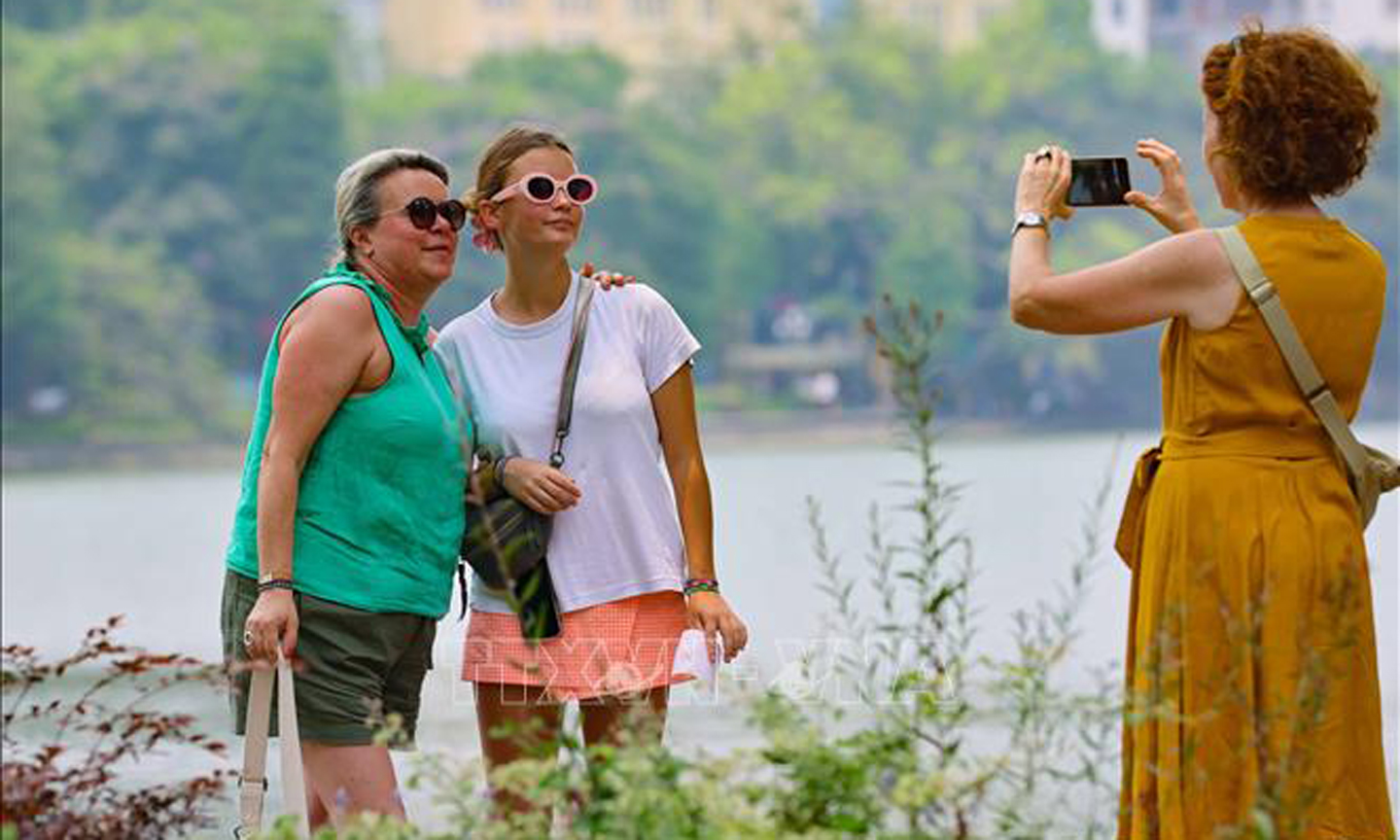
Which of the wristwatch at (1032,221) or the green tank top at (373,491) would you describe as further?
the green tank top at (373,491)

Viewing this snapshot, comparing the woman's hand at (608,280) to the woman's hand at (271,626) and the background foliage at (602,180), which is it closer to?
the woman's hand at (271,626)

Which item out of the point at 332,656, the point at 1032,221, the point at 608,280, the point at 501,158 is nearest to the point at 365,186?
the point at 501,158

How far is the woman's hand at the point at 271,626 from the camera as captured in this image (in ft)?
11.0

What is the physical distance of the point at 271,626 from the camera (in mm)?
3348

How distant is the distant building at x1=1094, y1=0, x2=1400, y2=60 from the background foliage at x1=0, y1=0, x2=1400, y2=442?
8195 mm

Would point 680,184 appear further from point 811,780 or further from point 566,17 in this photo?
point 811,780

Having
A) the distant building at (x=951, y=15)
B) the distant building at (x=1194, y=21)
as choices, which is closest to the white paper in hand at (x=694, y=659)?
the distant building at (x=951, y=15)

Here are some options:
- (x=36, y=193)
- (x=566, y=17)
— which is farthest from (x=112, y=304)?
(x=566, y=17)

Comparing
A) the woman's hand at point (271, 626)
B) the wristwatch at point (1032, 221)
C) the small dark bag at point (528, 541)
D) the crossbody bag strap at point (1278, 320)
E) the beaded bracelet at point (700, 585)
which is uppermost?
the wristwatch at point (1032, 221)

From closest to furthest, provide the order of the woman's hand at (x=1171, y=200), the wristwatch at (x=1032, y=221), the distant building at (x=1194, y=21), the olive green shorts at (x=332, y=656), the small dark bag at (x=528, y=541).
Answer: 1. the wristwatch at (x=1032, y=221)
2. the woman's hand at (x=1171, y=200)
3. the olive green shorts at (x=332, y=656)
4. the small dark bag at (x=528, y=541)
5. the distant building at (x=1194, y=21)

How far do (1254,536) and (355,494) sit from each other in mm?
1142

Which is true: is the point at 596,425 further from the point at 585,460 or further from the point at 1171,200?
the point at 1171,200

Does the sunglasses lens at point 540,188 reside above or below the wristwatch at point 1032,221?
above

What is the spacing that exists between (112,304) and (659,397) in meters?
52.6
